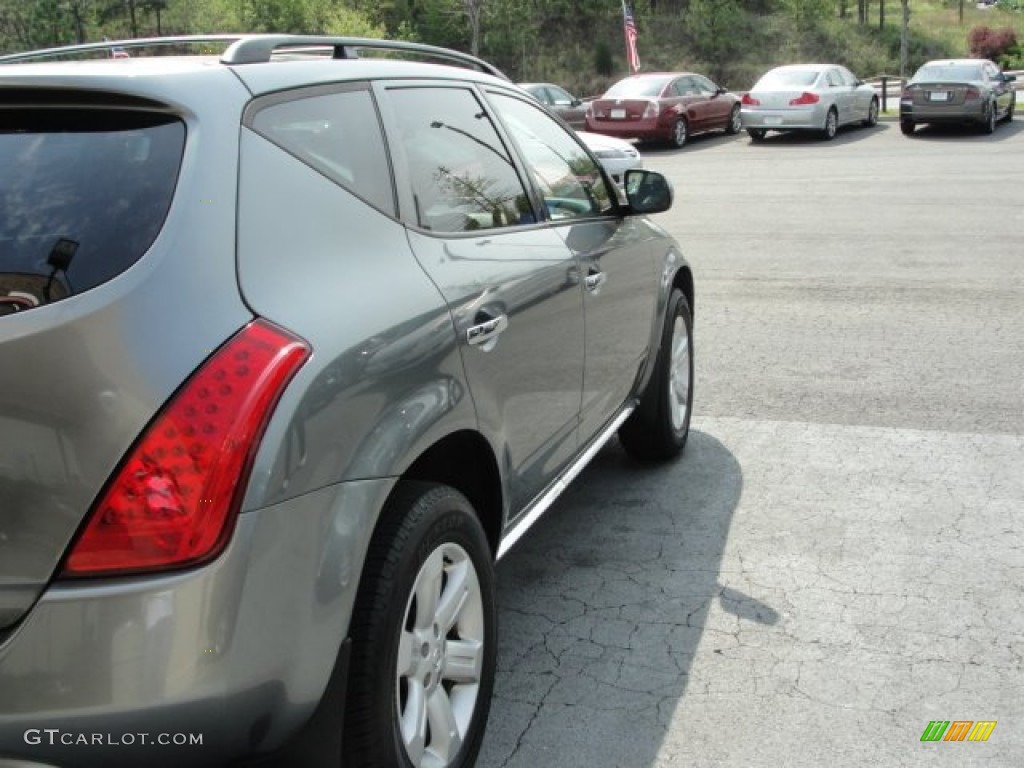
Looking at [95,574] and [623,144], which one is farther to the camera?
[623,144]

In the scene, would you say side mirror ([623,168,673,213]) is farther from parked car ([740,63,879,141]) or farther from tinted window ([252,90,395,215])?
parked car ([740,63,879,141])

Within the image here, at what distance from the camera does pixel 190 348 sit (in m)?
2.07

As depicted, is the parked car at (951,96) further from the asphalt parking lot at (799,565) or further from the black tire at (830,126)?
the asphalt parking lot at (799,565)

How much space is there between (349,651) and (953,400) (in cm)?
479

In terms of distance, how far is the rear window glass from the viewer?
210 cm

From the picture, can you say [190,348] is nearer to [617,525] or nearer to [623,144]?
[617,525]

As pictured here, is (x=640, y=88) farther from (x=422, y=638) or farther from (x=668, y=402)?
(x=422, y=638)

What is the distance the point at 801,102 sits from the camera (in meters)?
23.6

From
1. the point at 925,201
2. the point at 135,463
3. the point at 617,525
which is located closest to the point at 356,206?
the point at 135,463

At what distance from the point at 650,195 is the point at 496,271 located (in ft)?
5.49

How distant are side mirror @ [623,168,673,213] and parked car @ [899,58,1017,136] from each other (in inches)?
822

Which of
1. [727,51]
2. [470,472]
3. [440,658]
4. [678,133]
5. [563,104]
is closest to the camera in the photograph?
[440,658]
